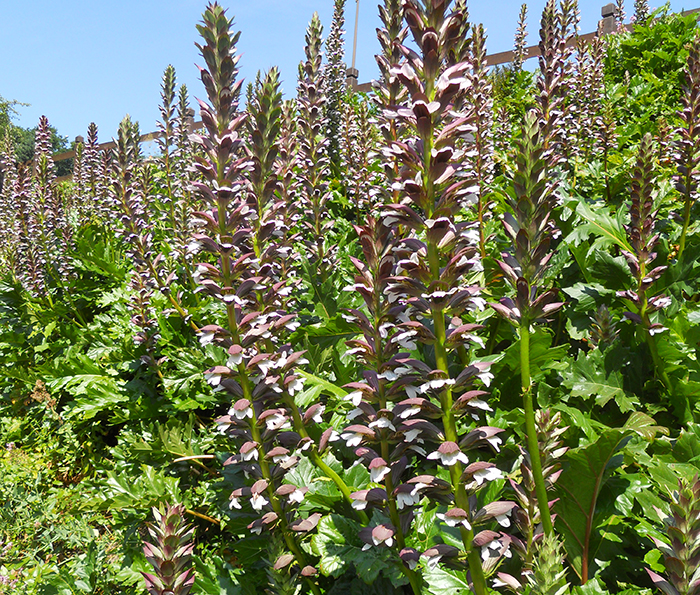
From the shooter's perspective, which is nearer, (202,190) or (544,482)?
(544,482)

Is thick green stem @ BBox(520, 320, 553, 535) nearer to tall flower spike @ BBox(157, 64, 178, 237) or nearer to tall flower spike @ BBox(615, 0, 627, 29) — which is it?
tall flower spike @ BBox(157, 64, 178, 237)

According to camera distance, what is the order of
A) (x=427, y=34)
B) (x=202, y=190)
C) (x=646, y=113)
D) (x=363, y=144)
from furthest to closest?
(x=646, y=113), (x=363, y=144), (x=202, y=190), (x=427, y=34)

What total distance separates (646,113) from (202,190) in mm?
7198

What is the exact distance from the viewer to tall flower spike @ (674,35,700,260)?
10.5 ft

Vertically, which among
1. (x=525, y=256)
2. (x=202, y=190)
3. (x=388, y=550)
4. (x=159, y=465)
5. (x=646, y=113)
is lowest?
(x=159, y=465)

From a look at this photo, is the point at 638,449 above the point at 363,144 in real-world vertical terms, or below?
below

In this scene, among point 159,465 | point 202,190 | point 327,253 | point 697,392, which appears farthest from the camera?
point 327,253

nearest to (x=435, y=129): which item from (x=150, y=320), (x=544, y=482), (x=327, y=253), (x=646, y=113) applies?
(x=544, y=482)

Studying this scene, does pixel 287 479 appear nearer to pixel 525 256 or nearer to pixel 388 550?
pixel 388 550

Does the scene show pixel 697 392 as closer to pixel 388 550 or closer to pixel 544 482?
pixel 544 482

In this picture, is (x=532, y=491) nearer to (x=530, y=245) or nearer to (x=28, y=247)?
(x=530, y=245)

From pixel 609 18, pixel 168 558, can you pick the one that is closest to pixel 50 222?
pixel 168 558

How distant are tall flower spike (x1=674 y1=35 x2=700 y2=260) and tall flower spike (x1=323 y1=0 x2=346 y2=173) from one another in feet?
13.5

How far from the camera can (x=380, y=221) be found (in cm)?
163
